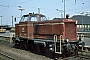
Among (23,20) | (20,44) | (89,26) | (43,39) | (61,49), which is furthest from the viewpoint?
(89,26)

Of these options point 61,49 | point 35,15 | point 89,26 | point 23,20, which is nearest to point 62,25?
point 61,49

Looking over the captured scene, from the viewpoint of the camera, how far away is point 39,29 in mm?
13430

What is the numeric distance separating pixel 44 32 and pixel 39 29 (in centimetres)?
70

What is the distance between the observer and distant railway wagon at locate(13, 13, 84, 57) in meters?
11.3

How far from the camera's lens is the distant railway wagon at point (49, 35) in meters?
11.3

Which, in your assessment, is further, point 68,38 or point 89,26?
point 89,26

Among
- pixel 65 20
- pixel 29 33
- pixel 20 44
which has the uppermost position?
pixel 65 20

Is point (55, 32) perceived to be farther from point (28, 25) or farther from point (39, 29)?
point (28, 25)

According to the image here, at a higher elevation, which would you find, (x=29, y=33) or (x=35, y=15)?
(x=35, y=15)

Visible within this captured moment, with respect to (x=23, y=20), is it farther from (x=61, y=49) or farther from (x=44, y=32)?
(x=61, y=49)

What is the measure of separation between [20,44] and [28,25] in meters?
2.84

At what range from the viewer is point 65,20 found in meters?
11.4

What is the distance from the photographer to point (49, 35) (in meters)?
12.4

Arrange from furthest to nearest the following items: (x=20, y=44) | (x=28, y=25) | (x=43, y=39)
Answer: (x=20, y=44)
(x=28, y=25)
(x=43, y=39)
